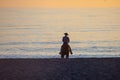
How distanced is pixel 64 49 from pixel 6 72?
5824mm

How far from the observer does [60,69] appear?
1645 centimetres

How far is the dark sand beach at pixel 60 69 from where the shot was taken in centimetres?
1516

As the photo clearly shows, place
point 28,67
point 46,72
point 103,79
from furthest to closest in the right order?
point 28,67
point 46,72
point 103,79

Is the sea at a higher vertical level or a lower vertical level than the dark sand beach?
higher

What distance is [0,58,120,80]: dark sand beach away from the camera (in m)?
15.2

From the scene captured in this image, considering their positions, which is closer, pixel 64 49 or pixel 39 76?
pixel 39 76

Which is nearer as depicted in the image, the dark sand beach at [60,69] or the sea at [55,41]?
the dark sand beach at [60,69]

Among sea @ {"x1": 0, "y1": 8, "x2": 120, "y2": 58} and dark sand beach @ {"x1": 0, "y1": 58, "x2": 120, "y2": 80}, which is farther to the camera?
sea @ {"x1": 0, "y1": 8, "x2": 120, "y2": 58}

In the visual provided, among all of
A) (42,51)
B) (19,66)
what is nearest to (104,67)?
(19,66)

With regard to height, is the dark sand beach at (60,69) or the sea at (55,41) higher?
the sea at (55,41)

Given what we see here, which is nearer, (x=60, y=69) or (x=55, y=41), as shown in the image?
(x=60, y=69)

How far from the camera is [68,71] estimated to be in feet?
53.0

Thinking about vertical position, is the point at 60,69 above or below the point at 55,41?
below

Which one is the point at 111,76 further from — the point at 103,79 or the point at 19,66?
the point at 19,66
